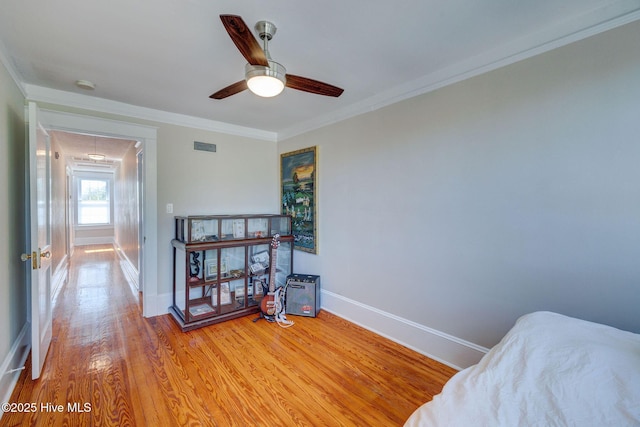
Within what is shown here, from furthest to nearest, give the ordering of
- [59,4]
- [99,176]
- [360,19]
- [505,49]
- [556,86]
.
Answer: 1. [99,176]
2. [505,49]
3. [556,86]
4. [360,19]
5. [59,4]

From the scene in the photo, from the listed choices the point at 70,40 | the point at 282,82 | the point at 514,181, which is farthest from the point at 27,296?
the point at 514,181

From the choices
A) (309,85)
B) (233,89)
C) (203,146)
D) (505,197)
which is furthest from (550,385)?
(203,146)

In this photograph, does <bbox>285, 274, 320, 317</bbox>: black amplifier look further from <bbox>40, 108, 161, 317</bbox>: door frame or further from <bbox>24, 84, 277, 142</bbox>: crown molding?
<bbox>24, 84, 277, 142</bbox>: crown molding

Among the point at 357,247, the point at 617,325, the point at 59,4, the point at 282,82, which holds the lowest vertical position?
the point at 617,325

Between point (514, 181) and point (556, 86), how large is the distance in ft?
2.03

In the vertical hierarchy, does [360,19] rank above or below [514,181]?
above

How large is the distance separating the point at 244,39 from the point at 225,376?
7.51 ft

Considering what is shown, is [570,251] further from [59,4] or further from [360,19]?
[59,4]

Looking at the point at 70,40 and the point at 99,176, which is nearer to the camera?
the point at 70,40

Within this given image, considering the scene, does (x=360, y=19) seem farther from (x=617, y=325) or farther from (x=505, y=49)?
(x=617, y=325)

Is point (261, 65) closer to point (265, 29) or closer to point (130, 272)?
point (265, 29)

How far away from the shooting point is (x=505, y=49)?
194cm

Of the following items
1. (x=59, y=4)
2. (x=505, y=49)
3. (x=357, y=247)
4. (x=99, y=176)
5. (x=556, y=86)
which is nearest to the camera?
(x=59, y=4)

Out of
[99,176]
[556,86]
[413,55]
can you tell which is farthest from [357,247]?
[99,176]
